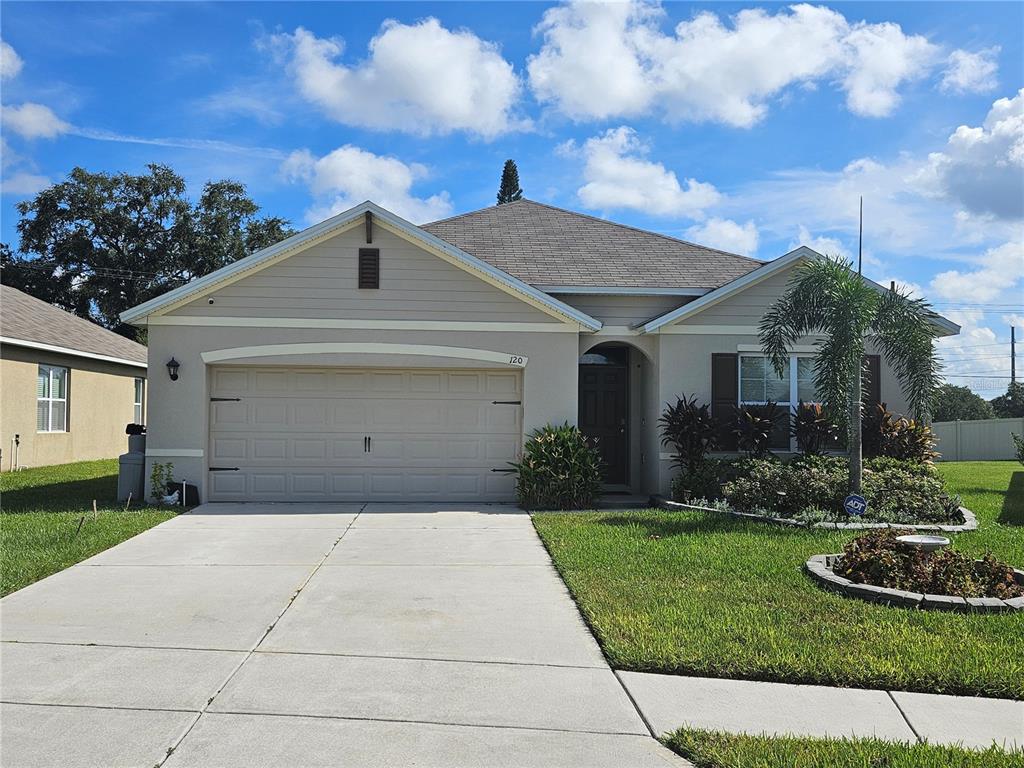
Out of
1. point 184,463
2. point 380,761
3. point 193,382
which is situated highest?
point 193,382

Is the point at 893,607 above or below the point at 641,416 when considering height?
below

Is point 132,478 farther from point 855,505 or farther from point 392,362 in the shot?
point 855,505

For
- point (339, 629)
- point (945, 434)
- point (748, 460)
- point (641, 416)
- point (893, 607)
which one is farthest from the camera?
point (945, 434)

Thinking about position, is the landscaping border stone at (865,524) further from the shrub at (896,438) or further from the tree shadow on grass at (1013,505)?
the shrub at (896,438)

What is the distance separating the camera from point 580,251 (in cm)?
1636

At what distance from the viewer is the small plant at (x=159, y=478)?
13102 millimetres

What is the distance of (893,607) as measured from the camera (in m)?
6.92

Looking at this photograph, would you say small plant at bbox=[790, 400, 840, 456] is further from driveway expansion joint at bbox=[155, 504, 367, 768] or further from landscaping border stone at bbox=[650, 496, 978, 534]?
driveway expansion joint at bbox=[155, 504, 367, 768]

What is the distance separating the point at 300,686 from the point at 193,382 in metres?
8.98

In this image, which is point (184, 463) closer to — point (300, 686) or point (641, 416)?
point (641, 416)

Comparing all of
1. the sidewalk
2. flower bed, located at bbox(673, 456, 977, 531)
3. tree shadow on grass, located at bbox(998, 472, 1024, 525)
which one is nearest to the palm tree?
flower bed, located at bbox(673, 456, 977, 531)

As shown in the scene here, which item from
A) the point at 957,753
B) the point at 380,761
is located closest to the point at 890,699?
the point at 957,753

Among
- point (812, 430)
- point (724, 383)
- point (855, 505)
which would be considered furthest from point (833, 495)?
point (724, 383)

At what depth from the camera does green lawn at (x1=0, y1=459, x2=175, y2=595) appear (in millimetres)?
Result: 8609
